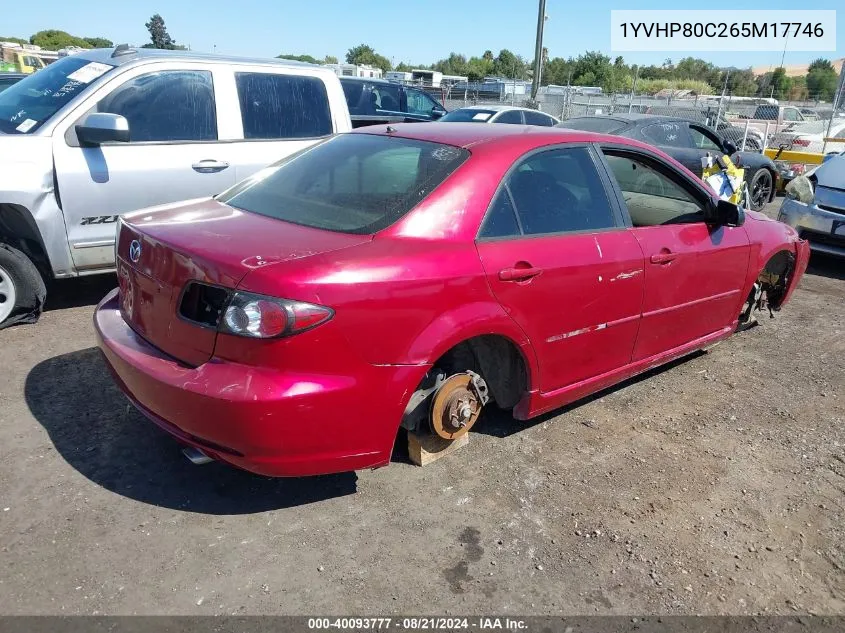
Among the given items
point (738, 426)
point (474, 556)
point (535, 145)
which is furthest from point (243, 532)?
point (738, 426)

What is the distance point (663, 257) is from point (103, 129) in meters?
3.62

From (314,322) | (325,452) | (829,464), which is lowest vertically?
(829,464)

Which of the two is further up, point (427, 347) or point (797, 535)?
point (427, 347)

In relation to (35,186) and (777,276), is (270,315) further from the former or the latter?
(777,276)

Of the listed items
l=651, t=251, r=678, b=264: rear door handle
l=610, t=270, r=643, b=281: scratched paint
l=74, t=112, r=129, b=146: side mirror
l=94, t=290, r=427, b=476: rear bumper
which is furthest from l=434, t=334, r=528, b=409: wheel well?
l=74, t=112, r=129, b=146: side mirror

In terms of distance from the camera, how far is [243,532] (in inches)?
106

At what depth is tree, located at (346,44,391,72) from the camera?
4107 inches

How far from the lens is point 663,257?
3678 mm

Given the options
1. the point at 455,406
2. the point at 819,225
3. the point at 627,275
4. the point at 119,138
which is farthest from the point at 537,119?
the point at 455,406

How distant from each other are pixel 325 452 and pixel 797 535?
2.10 metres

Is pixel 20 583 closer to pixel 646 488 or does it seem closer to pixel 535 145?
pixel 646 488

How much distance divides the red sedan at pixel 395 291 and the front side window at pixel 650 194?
5 centimetres

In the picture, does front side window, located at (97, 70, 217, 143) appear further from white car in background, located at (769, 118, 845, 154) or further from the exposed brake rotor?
white car in background, located at (769, 118, 845, 154)

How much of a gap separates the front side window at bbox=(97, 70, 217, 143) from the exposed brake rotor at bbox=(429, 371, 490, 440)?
3.24 m
